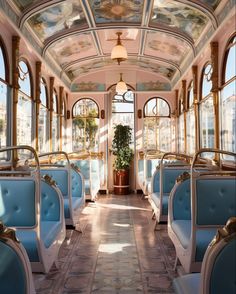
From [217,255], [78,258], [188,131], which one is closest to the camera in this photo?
[217,255]

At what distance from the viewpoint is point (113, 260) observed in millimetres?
3807

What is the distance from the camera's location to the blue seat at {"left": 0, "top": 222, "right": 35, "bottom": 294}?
1.28m

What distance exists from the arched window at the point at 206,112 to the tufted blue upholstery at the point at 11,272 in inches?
206

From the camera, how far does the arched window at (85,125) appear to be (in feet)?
33.3

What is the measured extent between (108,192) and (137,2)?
231 inches

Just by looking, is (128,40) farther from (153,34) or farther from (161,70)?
(161,70)

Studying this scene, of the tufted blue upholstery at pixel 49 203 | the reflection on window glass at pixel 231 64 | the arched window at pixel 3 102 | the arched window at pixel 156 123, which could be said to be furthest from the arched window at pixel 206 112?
the arched window at pixel 3 102

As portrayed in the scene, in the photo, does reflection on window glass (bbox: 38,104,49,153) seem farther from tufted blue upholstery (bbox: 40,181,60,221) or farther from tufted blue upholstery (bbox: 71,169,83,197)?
tufted blue upholstery (bbox: 40,181,60,221)

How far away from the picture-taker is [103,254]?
403 centimetres

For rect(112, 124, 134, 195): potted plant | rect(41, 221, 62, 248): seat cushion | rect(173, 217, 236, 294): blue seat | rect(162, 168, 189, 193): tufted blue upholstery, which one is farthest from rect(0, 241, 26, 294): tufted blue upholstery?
rect(112, 124, 134, 195): potted plant

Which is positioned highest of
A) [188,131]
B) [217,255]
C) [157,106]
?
[157,106]

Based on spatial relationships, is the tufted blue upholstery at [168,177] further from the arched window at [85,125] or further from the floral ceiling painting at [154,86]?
the floral ceiling painting at [154,86]

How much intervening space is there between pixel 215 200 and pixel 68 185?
2.39 metres

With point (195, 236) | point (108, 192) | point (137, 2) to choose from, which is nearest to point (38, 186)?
point (195, 236)
